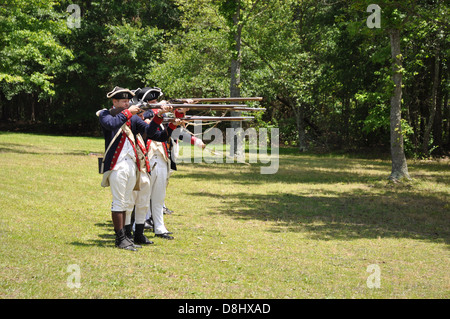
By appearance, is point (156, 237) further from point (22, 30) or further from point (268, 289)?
point (22, 30)

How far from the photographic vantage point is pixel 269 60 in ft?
126

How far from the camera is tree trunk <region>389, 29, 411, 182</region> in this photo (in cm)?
1978

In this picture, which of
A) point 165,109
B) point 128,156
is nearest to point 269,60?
point 165,109

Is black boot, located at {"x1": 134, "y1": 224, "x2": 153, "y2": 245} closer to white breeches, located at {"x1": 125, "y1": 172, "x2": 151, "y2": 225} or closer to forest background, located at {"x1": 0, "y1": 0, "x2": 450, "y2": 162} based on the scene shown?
white breeches, located at {"x1": 125, "y1": 172, "x2": 151, "y2": 225}

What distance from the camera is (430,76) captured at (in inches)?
1304

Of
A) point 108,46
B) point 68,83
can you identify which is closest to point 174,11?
point 108,46

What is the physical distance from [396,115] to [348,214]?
25.6 feet

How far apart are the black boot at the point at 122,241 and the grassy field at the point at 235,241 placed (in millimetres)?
192

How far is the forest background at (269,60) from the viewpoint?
2600 centimetres

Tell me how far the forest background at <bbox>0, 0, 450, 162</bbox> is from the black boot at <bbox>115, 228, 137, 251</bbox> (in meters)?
12.6

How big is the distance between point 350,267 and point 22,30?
2233 cm

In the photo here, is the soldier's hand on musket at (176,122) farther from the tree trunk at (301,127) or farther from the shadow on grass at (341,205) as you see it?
the tree trunk at (301,127)

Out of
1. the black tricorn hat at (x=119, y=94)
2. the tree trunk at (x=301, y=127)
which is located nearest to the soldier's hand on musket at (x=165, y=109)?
the black tricorn hat at (x=119, y=94)

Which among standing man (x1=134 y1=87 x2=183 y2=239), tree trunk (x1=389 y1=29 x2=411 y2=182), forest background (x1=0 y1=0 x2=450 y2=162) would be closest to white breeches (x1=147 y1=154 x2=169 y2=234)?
standing man (x1=134 y1=87 x2=183 y2=239)
